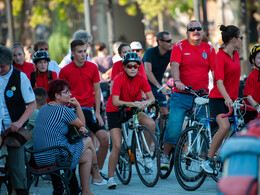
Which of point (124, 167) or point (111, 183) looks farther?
point (124, 167)

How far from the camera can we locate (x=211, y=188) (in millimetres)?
7594

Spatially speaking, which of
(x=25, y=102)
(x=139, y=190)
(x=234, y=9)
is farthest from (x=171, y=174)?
(x=234, y=9)

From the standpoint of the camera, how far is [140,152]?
A: 8.12 metres

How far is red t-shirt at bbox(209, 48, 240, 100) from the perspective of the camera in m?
7.30

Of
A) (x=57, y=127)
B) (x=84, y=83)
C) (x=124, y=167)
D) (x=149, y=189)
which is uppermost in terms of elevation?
(x=84, y=83)

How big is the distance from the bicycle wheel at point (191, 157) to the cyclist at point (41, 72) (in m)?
2.41

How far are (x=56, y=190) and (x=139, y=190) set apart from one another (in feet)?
3.68

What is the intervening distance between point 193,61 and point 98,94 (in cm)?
139

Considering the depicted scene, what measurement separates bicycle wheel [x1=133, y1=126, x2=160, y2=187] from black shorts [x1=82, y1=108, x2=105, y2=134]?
0.78m

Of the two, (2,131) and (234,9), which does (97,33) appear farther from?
(2,131)

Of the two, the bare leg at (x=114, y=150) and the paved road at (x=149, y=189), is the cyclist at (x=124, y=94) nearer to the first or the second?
the bare leg at (x=114, y=150)

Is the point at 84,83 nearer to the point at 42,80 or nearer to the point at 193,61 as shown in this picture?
the point at 42,80

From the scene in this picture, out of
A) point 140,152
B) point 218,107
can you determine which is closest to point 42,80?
point 140,152

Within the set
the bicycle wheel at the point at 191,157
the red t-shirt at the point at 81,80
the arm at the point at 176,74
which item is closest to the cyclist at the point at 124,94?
the arm at the point at 176,74
